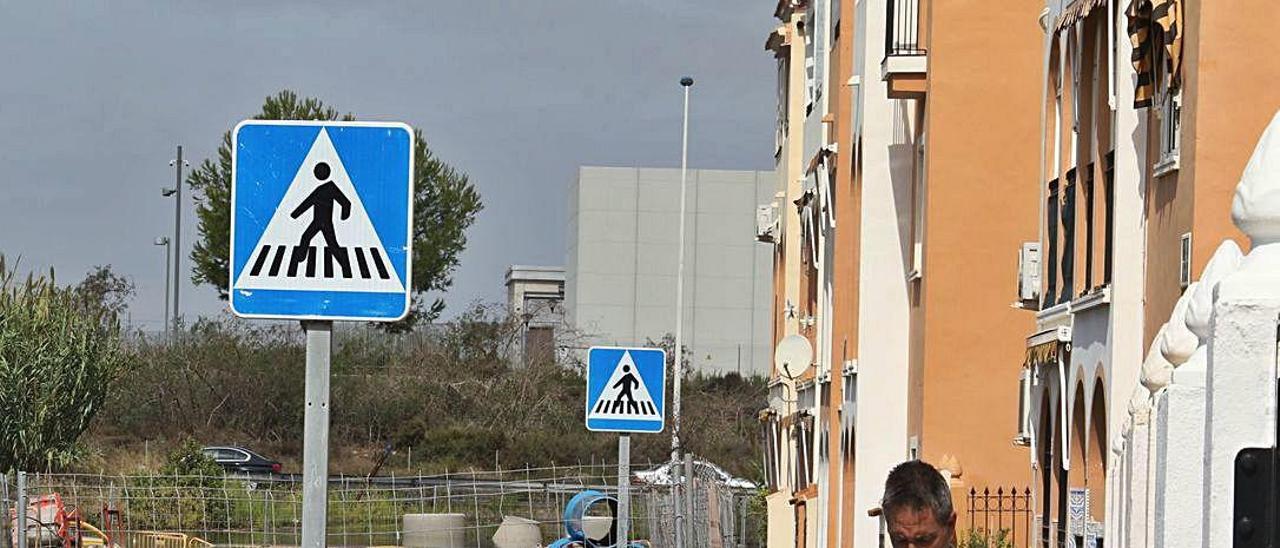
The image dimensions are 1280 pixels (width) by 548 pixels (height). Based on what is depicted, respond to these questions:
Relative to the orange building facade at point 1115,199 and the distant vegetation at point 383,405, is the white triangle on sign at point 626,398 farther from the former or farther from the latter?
the distant vegetation at point 383,405

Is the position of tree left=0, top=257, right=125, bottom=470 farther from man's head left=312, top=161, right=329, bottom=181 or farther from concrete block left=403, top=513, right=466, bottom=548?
man's head left=312, top=161, right=329, bottom=181

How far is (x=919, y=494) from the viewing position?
6.64 meters

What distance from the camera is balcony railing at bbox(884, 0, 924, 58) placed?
22750 mm

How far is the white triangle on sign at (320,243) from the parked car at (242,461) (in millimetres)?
52538

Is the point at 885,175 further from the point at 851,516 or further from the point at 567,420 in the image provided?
the point at 567,420

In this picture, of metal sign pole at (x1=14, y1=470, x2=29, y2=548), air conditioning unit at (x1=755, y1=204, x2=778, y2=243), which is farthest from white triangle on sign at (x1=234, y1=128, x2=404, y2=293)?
air conditioning unit at (x1=755, y1=204, x2=778, y2=243)

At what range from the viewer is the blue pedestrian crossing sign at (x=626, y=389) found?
17250 millimetres

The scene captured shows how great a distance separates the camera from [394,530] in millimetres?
35438

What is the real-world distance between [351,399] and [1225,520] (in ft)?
206

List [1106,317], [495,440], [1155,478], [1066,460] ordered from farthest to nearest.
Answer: [495,440] < [1066,460] < [1106,317] < [1155,478]

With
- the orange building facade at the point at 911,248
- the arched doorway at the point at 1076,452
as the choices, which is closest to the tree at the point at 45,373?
the orange building facade at the point at 911,248

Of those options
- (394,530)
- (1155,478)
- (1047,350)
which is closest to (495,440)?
(394,530)

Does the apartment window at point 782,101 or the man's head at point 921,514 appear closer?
the man's head at point 921,514

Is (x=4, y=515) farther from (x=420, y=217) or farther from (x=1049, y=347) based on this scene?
(x=420, y=217)
